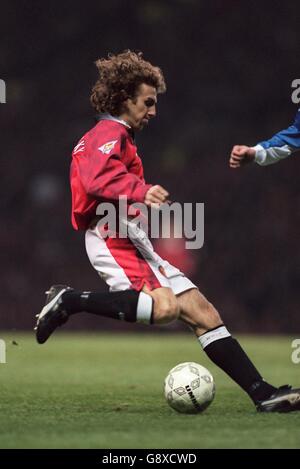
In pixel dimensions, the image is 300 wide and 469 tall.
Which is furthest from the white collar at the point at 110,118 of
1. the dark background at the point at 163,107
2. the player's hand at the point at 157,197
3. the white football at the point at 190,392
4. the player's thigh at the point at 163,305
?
the dark background at the point at 163,107

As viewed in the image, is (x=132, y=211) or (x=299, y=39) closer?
(x=132, y=211)

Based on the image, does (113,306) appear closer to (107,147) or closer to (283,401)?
(107,147)

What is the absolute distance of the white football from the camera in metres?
5.25

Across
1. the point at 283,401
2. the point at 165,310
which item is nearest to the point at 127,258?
the point at 165,310

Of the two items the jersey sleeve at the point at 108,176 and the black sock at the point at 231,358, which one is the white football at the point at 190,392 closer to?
the black sock at the point at 231,358

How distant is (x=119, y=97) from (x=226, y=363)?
1511 mm

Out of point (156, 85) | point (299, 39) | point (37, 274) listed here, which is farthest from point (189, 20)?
point (156, 85)

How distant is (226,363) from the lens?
5.43m

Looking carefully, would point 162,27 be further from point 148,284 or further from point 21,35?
point 148,284

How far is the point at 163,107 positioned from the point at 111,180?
13512mm

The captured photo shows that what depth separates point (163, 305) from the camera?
203 inches

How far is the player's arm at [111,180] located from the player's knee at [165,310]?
516 millimetres

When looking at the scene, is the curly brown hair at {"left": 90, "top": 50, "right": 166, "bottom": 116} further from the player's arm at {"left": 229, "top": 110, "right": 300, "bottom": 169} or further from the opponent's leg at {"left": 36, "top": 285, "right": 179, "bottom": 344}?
the opponent's leg at {"left": 36, "top": 285, "right": 179, "bottom": 344}

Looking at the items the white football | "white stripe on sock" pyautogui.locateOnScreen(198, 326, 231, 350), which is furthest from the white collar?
the white football
